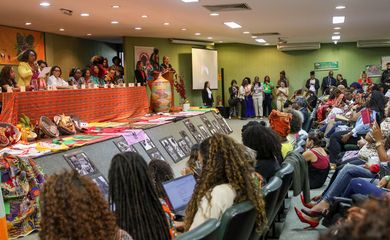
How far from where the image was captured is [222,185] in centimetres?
262

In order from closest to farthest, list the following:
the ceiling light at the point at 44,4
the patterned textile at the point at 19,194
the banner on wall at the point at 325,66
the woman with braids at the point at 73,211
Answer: the woman with braids at the point at 73,211, the patterned textile at the point at 19,194, the ceiling light at the point at 44,4, the banner on wall at the point at 325,66

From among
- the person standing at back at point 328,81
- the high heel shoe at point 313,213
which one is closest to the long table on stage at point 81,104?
the high heel shoe at point 313,213

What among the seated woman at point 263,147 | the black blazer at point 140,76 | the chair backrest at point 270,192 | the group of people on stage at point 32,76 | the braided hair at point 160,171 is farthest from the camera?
the black blazer at point 140,76

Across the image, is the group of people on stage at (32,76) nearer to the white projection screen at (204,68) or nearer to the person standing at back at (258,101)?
the white projection screen at (204,68)

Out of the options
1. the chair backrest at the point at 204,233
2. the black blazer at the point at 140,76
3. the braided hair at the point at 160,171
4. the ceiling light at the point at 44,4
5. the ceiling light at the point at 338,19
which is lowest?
the braided hair at the point at 160,171

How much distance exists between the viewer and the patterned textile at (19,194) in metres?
4.12

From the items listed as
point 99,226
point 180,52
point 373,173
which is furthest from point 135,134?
point 180,52

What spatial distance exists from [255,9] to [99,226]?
28.0 feet

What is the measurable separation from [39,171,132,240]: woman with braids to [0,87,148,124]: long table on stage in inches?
182

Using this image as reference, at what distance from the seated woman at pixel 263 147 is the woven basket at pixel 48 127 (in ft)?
10.2

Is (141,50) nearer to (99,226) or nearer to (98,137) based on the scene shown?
(98,137)

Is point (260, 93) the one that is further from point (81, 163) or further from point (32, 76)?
point (81, 163)

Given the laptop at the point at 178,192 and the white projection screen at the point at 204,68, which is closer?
the laptop at the point at 178,192

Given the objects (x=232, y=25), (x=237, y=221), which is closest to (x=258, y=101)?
(x=232, y=25)
